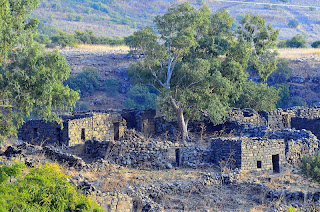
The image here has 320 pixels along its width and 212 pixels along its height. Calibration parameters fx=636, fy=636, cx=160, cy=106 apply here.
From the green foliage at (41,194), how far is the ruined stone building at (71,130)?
1035 centimetres

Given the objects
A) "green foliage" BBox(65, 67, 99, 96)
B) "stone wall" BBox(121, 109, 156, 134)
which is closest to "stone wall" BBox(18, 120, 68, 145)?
"stone wall" BBox(121, 109, 156, 134)

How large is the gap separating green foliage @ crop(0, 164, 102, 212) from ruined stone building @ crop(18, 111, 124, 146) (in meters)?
10.3

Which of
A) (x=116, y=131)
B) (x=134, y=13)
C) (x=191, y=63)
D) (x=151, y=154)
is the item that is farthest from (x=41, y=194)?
(x=134, y=13)

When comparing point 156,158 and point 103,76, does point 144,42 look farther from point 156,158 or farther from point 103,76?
point 103,76

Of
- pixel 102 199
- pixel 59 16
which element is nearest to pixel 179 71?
pixel 102 199

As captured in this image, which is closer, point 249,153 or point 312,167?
point 312,167

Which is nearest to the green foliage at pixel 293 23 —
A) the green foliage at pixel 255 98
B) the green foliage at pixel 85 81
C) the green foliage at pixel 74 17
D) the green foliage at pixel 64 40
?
the green foliage at pixel 74 17

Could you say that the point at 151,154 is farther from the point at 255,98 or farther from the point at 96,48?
the point at 96,48

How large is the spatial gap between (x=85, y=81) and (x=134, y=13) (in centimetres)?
6699

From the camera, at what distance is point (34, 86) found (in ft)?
68.5

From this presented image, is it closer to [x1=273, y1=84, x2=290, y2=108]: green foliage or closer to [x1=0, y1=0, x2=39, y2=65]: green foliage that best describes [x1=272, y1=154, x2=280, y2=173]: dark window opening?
[x1=0, y1=0, x2=39, y2=65]: green foliage

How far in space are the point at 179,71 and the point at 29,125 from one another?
286 inches

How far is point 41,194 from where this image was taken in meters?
14.6

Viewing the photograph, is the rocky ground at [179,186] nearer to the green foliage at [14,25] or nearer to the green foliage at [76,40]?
the green foliage at [14,25]
